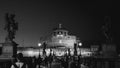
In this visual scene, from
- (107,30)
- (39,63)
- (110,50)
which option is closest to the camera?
(39,63)

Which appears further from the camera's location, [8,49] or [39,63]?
[8,49]

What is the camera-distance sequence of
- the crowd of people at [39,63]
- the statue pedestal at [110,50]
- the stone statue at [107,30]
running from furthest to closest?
A: 1. the stone statue at [107,30]
2. the statue pedestal at [110,50]
3. the crowd of people at [39,63]

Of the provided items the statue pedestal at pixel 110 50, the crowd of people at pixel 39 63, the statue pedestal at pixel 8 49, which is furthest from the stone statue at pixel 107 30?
the statue pedestal at pixel 8 49

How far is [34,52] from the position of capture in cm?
8556

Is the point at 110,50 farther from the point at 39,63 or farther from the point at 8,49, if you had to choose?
the point at 8,49

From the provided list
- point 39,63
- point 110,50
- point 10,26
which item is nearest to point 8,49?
point 10,26

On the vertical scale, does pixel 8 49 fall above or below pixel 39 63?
above

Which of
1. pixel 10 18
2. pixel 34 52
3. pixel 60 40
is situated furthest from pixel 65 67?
pixel 60 40

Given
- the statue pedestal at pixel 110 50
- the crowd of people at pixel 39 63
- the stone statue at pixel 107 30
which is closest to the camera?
the crowd of people at pixel 39 63

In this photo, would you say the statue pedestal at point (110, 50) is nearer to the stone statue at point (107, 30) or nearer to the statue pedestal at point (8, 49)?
the stone statue at point (107, 30)

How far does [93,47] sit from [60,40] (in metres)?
21.0

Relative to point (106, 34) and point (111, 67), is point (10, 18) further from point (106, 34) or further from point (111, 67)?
point (111, 67)

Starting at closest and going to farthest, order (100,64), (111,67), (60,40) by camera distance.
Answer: (111,67) < (100,64) < (60,40)

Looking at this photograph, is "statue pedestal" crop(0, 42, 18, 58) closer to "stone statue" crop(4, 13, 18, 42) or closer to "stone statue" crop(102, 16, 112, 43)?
"stone statue" crop(4, 13, 18, 42)
